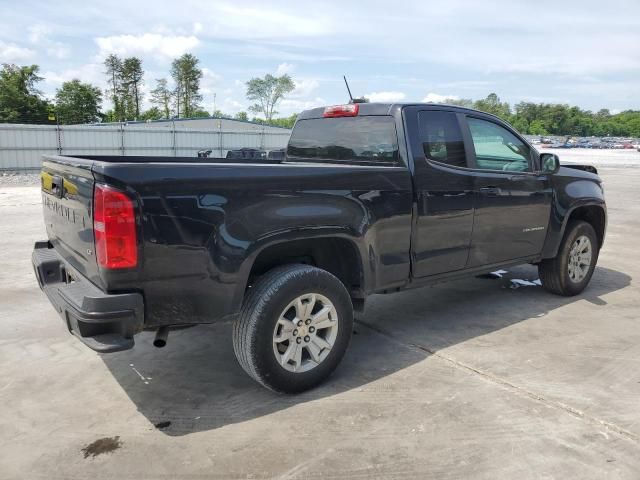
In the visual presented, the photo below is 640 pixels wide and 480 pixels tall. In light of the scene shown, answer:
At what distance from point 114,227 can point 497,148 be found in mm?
3471

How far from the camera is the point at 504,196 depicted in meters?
4.72

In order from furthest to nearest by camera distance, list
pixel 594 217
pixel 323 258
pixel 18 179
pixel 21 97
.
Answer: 1. pixel 21 97
2. pixel 18 179
3. pixel 594 217
4. pixel 323 258

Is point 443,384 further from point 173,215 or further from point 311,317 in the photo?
point 173,215

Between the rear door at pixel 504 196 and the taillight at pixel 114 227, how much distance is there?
2838 millimetres

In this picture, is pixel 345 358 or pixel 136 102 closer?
pixel 345 358

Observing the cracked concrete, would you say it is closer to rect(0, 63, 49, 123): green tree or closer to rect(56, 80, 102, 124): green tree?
rect(0, 63, 49, 123): green tree

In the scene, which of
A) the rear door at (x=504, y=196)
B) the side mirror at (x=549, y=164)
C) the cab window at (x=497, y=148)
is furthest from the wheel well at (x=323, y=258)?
the side mirror at (x=549, y=164)

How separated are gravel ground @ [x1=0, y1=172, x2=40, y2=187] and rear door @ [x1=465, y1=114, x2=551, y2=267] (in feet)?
58.4

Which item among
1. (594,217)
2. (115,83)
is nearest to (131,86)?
(115,83)

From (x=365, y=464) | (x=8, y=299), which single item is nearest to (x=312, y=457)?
(x=365, y=464)

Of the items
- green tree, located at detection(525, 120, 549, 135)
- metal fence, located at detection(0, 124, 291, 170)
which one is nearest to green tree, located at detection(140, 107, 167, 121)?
metal fence, located at detection(0, 124, 291, 170)

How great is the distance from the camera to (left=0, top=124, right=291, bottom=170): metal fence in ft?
75.5

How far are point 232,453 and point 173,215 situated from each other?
129 centimetres

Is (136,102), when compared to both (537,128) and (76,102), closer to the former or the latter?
(76,102)
